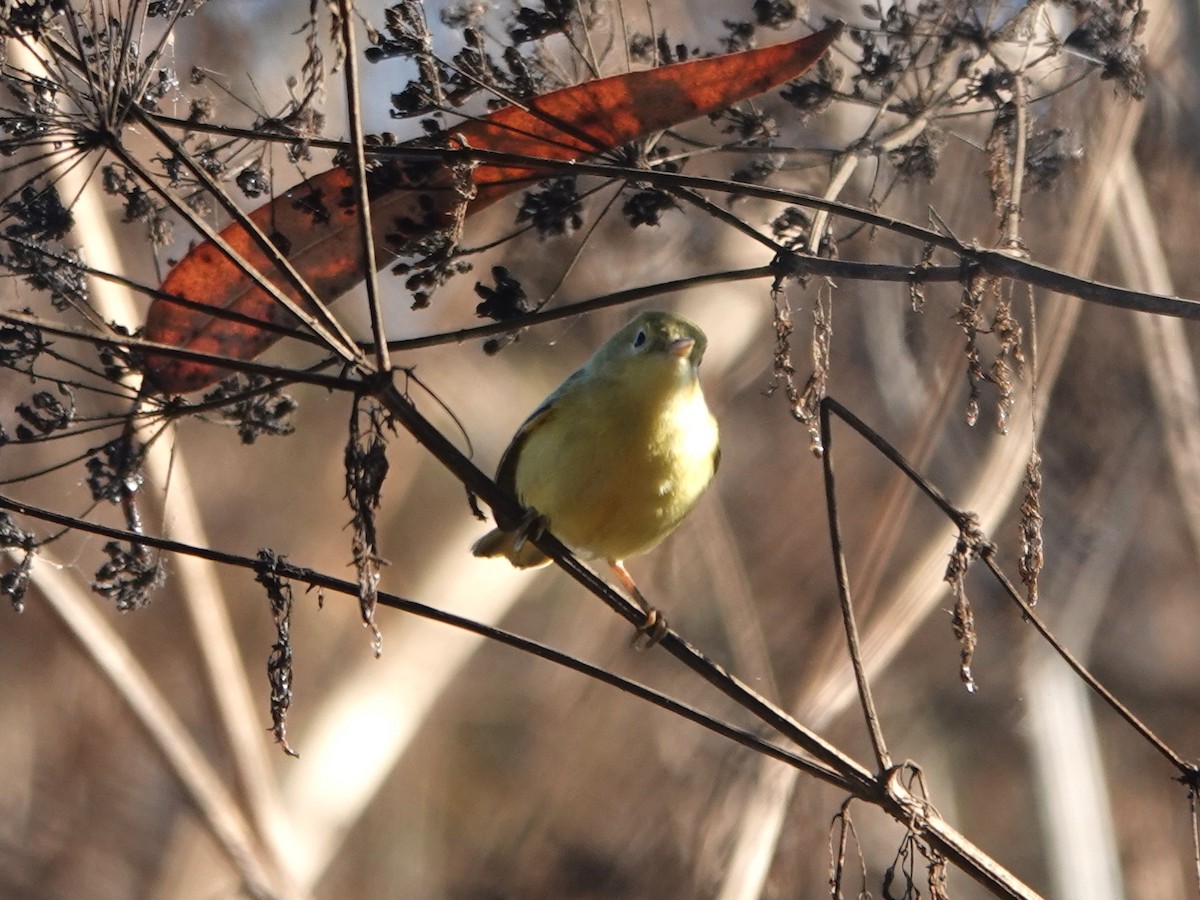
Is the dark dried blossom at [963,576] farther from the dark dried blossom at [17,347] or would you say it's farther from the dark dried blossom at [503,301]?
the dark dried blossom at [17,347]

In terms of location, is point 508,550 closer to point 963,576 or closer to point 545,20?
point 545,20

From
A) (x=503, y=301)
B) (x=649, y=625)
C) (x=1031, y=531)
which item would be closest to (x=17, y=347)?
(x=503, y=301)

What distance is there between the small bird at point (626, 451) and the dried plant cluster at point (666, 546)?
1.12 ft

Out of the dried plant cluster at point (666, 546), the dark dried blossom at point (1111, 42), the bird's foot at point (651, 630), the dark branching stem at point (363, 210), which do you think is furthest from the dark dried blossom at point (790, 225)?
the dark branching stem at point (363, 210)

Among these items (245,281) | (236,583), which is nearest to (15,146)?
(245,281)

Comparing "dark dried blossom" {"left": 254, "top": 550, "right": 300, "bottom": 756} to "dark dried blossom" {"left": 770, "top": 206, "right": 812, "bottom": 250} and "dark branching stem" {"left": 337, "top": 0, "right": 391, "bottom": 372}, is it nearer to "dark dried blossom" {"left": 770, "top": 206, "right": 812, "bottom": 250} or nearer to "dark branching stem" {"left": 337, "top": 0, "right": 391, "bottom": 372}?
"dark branching stem" {"left": 337, "top": 0, "right": 391, "bottom": 372}

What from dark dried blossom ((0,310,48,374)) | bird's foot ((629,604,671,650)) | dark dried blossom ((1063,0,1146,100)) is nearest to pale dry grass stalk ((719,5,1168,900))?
bird's foot ((629,604,671,650))

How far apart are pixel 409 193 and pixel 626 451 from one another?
1187 mm

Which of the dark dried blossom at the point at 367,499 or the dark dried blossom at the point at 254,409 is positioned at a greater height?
the dark dried blossom at the point at 254,409

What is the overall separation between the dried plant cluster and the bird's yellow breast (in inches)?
17.1

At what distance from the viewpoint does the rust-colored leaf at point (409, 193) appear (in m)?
2.96

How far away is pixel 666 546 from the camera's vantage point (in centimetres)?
772

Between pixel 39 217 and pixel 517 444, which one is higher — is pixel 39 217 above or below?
below

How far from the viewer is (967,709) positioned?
8711 mm
